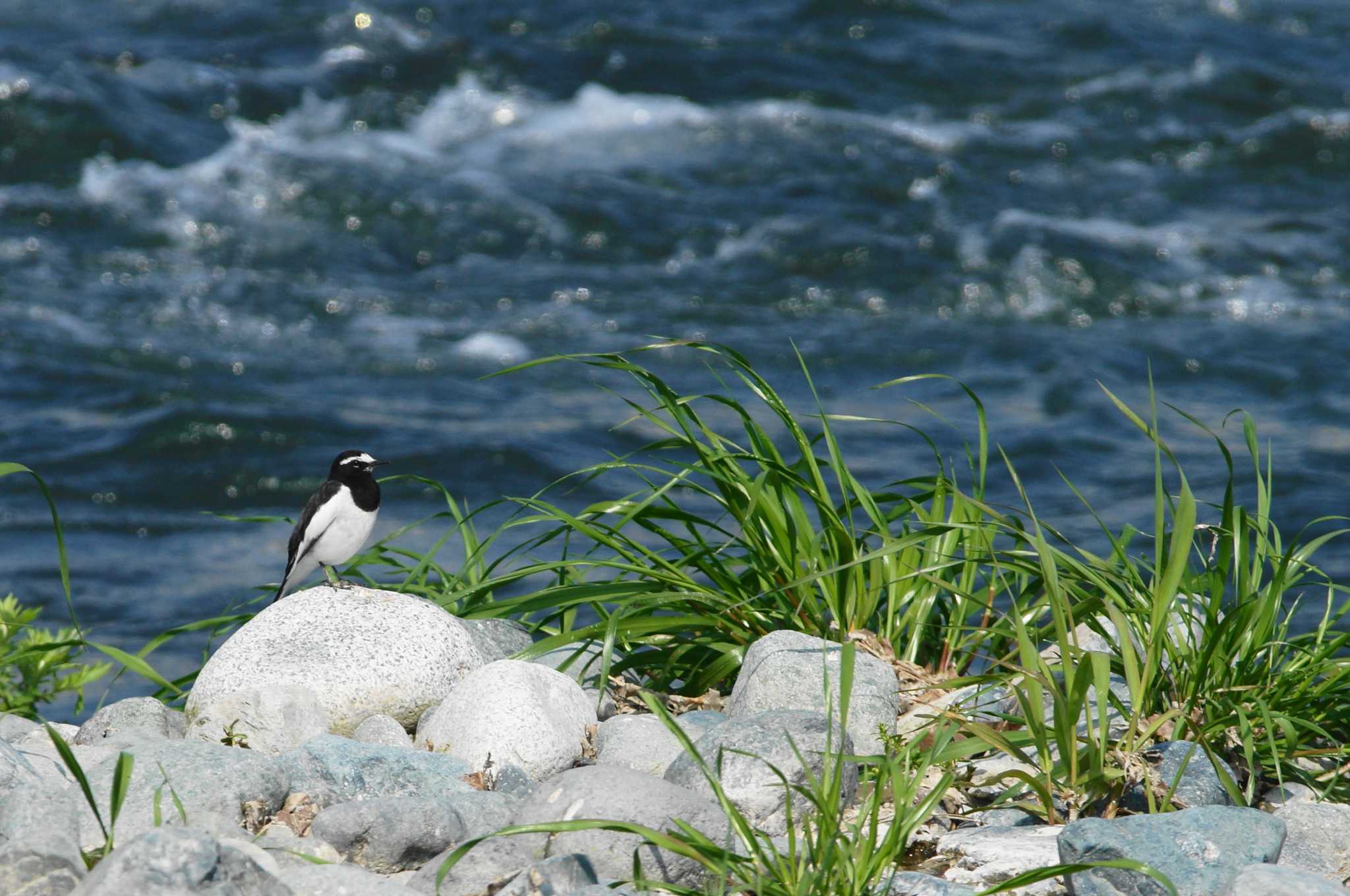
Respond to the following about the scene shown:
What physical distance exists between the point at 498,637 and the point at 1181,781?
1.96m

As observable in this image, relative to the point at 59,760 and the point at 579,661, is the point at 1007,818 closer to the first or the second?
the point at 579,661

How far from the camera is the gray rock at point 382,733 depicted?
3.80 metres

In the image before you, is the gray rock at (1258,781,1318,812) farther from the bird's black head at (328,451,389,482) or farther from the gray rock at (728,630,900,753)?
the bird's black head at (328,451,389,482)

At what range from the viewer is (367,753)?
11.3ft

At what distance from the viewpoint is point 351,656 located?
3.92 meters

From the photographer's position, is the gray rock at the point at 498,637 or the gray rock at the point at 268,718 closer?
the gray rock at the point at 268,718

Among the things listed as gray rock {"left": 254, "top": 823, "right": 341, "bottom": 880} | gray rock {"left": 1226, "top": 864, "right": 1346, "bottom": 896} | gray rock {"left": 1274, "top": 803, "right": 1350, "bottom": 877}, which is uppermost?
gray rock {"left": 1226, "top": 864, "right": 1346, "bottom": 896}

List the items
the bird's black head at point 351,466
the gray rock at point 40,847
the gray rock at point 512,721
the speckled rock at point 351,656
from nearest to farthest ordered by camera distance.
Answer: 1. the gray rock at point 40,847
2. the gray rock at point 512,721
3. the speckled rock at point 351,656
4. the bird's black head at point 351,466

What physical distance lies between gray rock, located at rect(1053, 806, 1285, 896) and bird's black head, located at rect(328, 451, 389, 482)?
269cm

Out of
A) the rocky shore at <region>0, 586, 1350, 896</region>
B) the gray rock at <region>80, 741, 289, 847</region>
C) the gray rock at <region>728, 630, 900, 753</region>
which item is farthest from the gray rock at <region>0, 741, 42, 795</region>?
the gray rock at <region>728, 630, 900, 753</region>

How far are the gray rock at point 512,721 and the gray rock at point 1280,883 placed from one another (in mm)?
1610

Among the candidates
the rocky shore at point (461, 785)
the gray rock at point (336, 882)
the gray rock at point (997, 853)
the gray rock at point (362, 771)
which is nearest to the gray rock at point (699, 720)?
the rocky shore at point (461, 785)

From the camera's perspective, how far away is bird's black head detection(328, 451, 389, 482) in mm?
4824

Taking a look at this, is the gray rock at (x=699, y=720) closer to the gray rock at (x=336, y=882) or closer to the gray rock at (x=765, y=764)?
the gray rock at (x=765, y=764)
